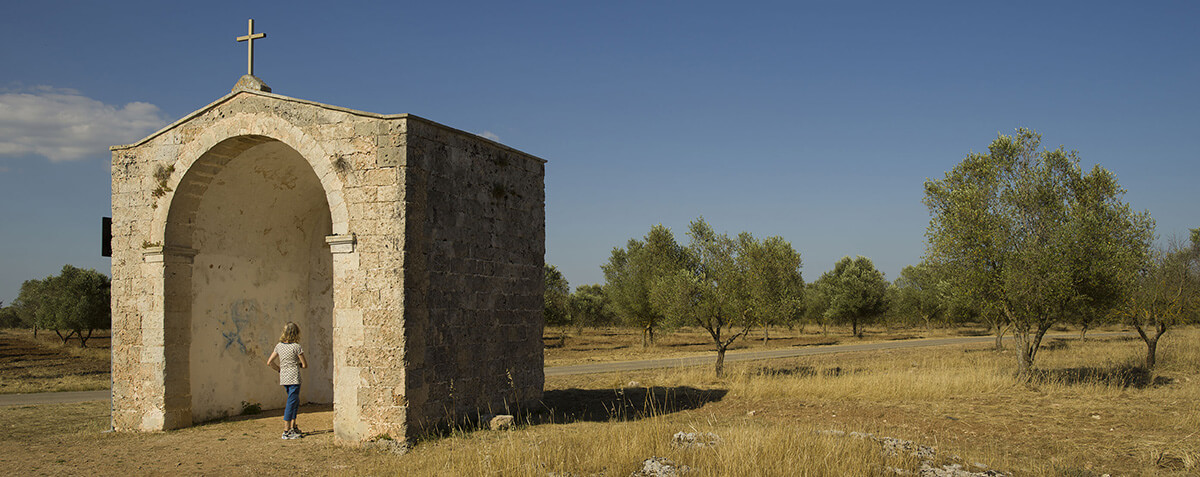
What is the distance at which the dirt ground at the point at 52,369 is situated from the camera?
18.2 m

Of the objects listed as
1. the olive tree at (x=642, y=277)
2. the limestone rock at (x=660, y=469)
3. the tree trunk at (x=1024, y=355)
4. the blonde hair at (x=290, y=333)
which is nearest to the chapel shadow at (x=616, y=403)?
the limestone rock at (x=660, y=469)

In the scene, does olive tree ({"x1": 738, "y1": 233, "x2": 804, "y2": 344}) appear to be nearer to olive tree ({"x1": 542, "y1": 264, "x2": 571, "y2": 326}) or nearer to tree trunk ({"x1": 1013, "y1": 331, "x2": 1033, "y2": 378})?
tree trunk ({"x1": 1013, "y1": 331, "x2": 1033, "y2": 378})

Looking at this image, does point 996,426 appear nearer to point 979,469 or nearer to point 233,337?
point 979,469

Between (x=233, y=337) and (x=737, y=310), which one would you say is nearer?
(x=233, y=337)

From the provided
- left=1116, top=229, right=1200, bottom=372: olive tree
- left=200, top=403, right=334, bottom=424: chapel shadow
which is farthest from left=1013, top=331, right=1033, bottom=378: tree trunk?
left=200, top=403, right=334, bottom=424: chapel shadow

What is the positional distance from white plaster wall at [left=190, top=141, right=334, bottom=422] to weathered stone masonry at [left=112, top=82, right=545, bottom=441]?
27mm

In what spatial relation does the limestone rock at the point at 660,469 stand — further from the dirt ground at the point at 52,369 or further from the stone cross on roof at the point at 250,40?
the dirt ground at the point at 52,369

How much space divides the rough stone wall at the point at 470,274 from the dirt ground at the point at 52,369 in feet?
44.8

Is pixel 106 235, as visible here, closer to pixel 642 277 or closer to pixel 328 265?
pixel 328 265

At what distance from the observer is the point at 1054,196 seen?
16203 mm

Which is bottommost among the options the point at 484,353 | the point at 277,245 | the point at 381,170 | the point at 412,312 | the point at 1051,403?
the point at 1051,403

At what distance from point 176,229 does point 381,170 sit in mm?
3790

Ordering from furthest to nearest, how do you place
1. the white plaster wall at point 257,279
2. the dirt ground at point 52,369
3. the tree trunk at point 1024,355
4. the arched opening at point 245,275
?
1. the dirt ground at point 52,369
2. the tree trunk at point 1024,355
3. the white plaster wall at point 257,279
4. the arched opening at point 245,275

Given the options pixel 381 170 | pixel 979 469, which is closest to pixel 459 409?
pixel 381 170
